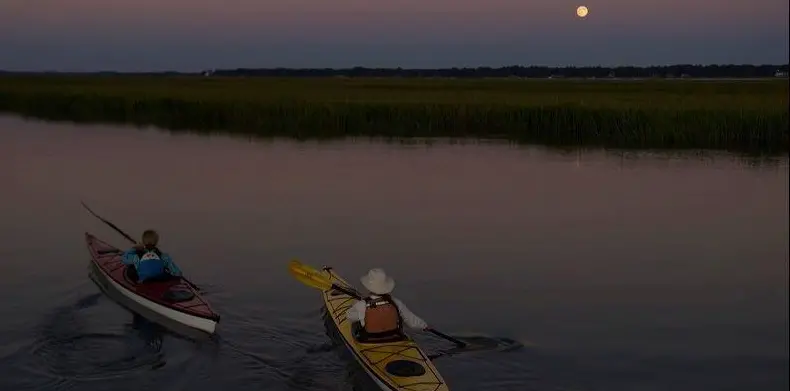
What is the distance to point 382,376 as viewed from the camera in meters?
7.75

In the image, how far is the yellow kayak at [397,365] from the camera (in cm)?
746

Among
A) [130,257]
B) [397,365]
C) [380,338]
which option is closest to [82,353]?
[130,257]

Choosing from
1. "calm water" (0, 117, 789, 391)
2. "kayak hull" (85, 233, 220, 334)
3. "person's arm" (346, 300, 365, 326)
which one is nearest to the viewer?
"person's arm" (346, 300, 365, 326)

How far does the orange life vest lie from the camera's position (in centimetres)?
827

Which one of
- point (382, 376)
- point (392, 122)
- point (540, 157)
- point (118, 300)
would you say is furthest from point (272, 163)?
point (382, 376)

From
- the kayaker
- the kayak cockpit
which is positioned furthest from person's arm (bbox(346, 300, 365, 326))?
the kayaker

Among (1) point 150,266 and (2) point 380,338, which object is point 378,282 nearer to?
(2) point 380,338

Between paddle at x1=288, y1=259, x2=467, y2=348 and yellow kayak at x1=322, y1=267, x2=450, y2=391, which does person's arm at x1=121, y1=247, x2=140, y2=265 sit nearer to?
paddle at x1=288, y1=259, x2=467, y2=348

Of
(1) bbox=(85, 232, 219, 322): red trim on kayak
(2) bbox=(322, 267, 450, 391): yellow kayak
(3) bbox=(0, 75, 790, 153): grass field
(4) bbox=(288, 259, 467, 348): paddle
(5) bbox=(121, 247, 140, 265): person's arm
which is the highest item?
(3) bbox=(0, 75, 790, 153): grass field

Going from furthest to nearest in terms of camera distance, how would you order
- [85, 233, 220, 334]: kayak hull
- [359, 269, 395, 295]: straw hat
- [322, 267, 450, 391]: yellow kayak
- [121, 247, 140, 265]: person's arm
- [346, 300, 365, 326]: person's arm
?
[121, 247, 140, 265]: person's arm < [85, 233, 220, 334]: kayak hull < [346, 300, 365, 326]: person's arm < [359, 269, 395, 295]: straw hat < [322, 267, 450, 391]: yellow kayak

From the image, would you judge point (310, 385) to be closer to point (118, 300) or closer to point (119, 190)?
point (118, 300)

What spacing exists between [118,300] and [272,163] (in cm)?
1274

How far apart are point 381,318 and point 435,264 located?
4.30 m

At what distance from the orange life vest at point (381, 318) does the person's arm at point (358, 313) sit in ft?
0.25
